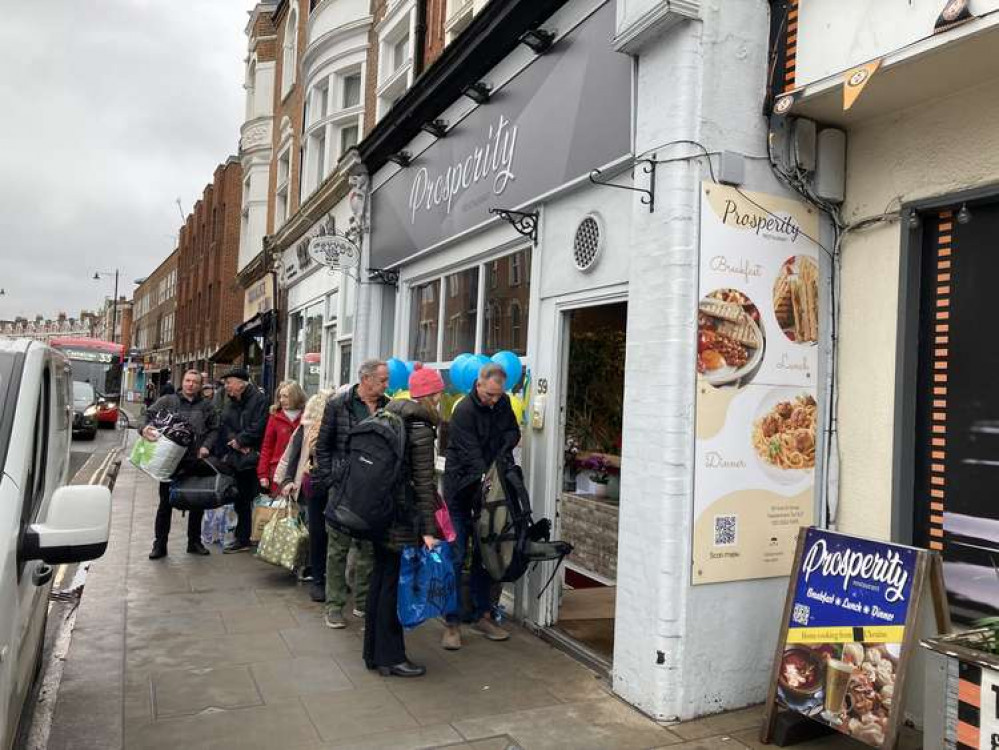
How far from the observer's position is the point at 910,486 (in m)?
4.00

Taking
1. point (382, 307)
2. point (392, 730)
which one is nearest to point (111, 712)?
point (392, 730)

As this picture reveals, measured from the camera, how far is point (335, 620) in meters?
5.57

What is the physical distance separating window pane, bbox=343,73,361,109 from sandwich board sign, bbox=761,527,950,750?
12.5m

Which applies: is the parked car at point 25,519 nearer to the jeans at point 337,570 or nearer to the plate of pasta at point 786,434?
the jeans at point 337,570

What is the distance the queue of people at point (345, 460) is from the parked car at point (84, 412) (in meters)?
17.3

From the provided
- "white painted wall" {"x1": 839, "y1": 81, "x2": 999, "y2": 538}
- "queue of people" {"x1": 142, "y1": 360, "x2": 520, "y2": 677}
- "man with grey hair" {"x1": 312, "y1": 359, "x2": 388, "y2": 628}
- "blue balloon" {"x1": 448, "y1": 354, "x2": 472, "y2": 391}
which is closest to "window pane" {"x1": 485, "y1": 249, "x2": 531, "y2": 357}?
"blue balloon" {"x1": 448, "y1": 354, "x2": 472, "y2": 391}

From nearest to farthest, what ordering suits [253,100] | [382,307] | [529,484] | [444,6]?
[529,484], [444,6], [382,307], [253,100]

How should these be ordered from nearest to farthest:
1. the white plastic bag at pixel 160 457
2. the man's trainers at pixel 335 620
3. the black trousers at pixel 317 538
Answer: the man's trainers at pixel 335 620
the black trousers at pixel 317 538
the white plastic bag at pixel 160 457

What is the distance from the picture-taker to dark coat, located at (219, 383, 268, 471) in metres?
7.68

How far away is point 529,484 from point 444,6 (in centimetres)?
672

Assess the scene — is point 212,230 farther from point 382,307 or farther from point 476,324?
point 476,324

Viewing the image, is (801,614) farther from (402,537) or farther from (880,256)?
(402,537)

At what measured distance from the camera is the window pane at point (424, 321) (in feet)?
28.8

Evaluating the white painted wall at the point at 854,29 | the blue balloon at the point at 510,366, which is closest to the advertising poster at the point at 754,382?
the white painted wall at the point at 854,29
